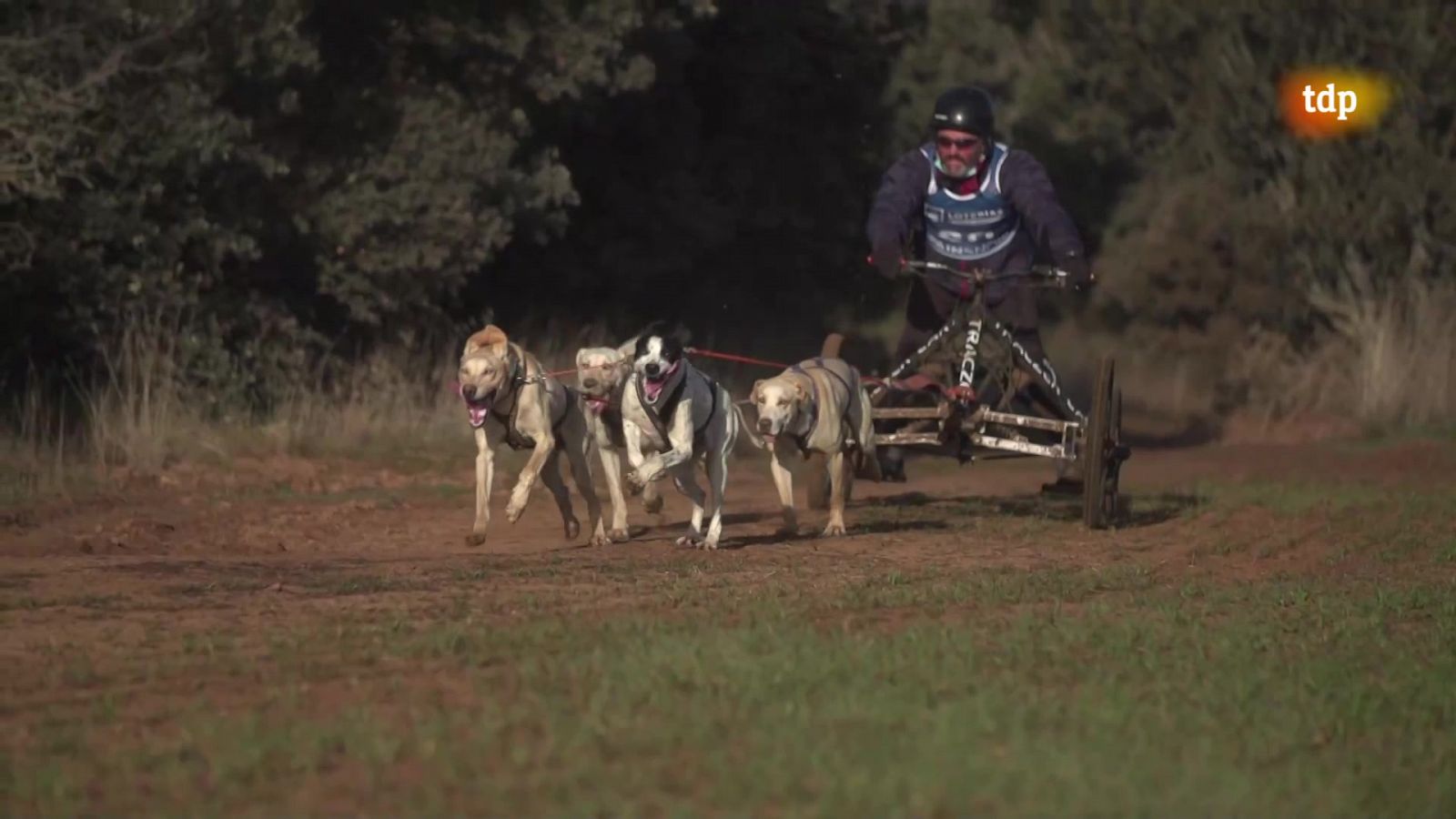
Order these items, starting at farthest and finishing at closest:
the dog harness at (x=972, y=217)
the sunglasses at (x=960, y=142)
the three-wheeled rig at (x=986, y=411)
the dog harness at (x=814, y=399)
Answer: the dog harness at (x=972, y=217)
the sunglasses at (x=960, y=142)
the three-wheeled rig at (x=986, y=411)
the dog harness at (x=814, y=399)

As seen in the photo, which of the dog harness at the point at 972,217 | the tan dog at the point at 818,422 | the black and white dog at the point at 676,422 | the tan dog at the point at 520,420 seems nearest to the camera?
the black and white dog at the point at 676,422

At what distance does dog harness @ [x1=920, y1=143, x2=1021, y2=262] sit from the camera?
15.2 m

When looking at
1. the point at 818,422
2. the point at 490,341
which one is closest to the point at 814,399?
the point at 818,422

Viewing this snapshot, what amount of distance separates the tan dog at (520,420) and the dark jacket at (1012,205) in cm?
248

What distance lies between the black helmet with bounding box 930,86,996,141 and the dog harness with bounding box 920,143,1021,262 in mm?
344

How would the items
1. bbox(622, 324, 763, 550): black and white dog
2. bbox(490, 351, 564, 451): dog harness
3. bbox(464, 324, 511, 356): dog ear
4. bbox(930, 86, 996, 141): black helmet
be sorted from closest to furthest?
bbox(622, 324, 763, 550): black and white dog → bbox(464, 324, 511, 356): dog ear → bbox(490, 351, 564, 451): dog harness → bbox(930, 86, 996, 141): black helmet

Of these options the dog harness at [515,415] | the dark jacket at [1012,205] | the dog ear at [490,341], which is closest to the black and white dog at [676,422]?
the dog harness at [515,415]

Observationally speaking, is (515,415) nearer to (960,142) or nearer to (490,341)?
(490,341)

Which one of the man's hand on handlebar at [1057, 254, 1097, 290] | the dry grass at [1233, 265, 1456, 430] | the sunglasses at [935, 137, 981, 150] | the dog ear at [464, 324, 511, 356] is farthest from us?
the dry grass at [1233, 265, 1456, 430]

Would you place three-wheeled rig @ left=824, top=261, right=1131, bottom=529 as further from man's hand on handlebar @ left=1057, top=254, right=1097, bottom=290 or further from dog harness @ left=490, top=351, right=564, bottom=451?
dog harness @ left=490, top=351, right=564, bottom=451

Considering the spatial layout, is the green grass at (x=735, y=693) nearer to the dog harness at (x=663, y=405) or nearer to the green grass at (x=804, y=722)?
the green grass at (x=804, y=722)

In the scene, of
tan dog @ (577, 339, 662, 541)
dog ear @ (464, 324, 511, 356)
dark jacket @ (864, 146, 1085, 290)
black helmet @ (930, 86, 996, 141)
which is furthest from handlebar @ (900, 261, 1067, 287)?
dog ear @ (464, 324, 511, 356)

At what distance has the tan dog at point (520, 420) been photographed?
1287 cm

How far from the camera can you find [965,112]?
48.2 feet
